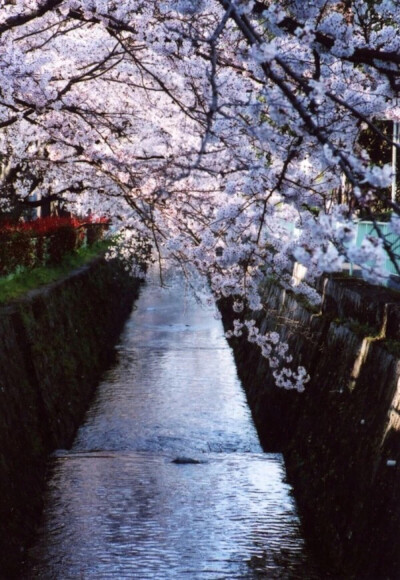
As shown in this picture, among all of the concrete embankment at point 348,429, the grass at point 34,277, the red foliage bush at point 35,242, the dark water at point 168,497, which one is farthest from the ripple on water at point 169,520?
the red foliage bush at point 35,242

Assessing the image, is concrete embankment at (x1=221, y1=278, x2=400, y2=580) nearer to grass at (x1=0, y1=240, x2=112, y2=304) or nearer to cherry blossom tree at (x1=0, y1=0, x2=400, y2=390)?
cherry blossom tree at (x1=0, y1=0, x2=400, y2=390)

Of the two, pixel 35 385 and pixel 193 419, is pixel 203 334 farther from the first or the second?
pixel 35 385

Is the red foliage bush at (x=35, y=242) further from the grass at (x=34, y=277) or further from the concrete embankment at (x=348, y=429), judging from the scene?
the concrete embankment at (x=348, y=429)

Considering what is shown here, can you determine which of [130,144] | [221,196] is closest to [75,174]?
[130,144]

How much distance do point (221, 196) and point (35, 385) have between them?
390 cm

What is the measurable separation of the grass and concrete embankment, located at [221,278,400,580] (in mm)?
4679

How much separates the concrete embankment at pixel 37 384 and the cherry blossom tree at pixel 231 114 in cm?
241

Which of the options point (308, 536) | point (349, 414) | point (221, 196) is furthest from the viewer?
point (221, 196)

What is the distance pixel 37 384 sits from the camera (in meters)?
13.6

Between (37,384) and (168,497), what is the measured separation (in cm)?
276

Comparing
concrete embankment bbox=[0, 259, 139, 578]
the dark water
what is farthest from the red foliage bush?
the dark water

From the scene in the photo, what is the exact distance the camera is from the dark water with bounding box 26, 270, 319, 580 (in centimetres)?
1016

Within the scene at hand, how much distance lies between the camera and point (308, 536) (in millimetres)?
10805

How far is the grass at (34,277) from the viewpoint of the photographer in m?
15.1
